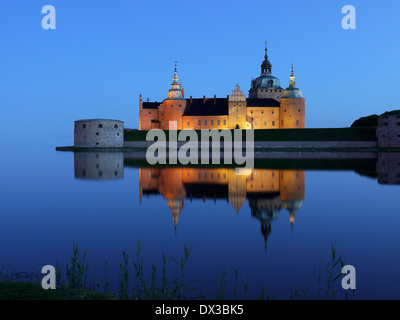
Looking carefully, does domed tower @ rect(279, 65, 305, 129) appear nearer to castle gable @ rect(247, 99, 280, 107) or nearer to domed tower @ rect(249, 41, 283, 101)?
castle gable @ rect(247, 99, 280, 107)

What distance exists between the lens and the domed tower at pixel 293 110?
6294 cm

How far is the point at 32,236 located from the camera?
10.1 m

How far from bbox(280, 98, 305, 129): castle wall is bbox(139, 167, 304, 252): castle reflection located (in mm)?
38688

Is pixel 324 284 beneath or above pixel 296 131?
beneath

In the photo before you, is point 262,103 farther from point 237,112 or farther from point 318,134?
point 318,134

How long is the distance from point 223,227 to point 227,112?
54.0 meters

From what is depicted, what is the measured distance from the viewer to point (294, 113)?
6303cm

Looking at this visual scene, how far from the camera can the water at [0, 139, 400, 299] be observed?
7.61 m

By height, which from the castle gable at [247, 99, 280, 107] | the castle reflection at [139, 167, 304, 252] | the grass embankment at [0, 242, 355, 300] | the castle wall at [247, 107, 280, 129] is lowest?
the grass embankment at [0, 242, 355, 300]

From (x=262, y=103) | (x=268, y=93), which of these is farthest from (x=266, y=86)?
(x=262, y=103)

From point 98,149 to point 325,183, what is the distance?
4410 centimetres

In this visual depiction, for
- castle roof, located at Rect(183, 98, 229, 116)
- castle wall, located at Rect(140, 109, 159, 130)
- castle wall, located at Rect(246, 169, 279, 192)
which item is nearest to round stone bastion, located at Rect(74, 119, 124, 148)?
castle wall, located at Rect(140, 109, 159, 130)
